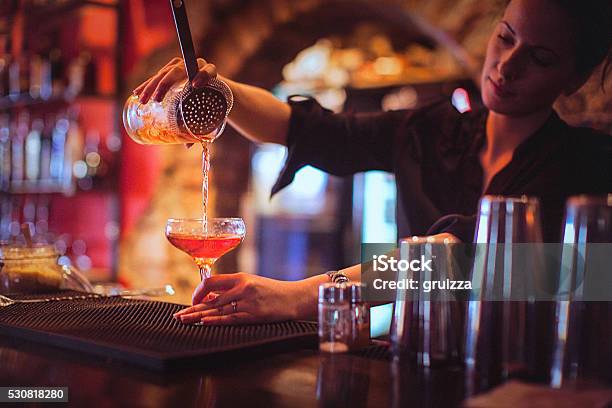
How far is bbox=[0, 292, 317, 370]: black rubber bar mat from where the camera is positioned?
1152mm

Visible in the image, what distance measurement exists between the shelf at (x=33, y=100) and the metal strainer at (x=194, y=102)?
8.63 feet

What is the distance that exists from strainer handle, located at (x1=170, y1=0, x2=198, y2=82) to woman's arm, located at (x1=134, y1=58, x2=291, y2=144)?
4 cm

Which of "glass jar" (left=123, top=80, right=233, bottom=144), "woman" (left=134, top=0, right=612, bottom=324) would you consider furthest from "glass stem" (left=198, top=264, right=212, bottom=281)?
"glass jar" (left=123, top=80, right=233, bottom=144)

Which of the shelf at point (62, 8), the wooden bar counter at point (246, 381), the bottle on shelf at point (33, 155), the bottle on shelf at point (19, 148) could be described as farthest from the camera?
the bottle on shelf at point (19, 148)

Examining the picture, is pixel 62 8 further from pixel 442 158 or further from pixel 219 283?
pixel 219 283

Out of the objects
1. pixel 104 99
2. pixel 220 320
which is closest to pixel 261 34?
pixel 104 99

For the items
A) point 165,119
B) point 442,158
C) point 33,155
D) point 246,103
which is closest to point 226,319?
point 165,119

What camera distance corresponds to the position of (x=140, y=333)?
50.4 inches

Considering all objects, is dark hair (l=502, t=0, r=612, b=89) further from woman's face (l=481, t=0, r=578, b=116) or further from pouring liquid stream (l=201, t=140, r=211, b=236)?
pouring liquid stream (l=201, t=140, r=211, b=236)

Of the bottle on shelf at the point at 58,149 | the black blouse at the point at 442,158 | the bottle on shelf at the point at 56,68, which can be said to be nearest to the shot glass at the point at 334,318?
the black blouse at the point at 442,158

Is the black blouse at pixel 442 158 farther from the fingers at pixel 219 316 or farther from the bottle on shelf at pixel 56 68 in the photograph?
the bottle on shelf at pixel 56 68

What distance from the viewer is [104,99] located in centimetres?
406

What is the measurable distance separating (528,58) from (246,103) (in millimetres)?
699

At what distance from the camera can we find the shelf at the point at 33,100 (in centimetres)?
405
